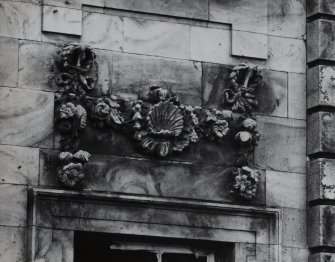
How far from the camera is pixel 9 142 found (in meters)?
18.6

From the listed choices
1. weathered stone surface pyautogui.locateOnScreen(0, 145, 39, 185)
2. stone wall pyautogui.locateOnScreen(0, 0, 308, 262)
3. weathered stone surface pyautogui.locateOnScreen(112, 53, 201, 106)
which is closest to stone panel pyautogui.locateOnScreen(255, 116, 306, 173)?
stone wall pyautogui.locateOnScreen(0, 0, 308, 262)

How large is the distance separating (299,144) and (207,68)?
1631 millimetres

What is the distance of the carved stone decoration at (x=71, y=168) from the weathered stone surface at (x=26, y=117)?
280mm

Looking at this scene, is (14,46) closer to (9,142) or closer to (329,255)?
(9,142)

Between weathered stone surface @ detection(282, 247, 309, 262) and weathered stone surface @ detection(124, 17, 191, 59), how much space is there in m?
2.84

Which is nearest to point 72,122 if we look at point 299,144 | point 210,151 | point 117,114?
point 117,114

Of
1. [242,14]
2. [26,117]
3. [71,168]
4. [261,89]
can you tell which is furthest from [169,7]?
[71,168]

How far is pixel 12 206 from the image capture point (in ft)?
60.5

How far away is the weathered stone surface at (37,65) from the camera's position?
61.9 feet

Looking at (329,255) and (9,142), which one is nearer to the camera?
(9,142)

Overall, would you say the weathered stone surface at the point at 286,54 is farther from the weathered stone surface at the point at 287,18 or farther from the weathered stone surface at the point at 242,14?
the weathered stone surface at the point at 242,14


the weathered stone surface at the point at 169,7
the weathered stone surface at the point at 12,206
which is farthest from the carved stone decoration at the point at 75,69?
the weathered stone surface at the point at 12,206

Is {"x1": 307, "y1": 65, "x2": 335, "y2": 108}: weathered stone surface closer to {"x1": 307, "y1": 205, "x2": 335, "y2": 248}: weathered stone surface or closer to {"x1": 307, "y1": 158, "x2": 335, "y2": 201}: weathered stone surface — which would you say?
{"x1": 307, "y1": 158, "x2": 335, "y2": 201}: weathered stone surface

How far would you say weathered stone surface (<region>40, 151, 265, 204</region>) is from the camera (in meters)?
19.0
